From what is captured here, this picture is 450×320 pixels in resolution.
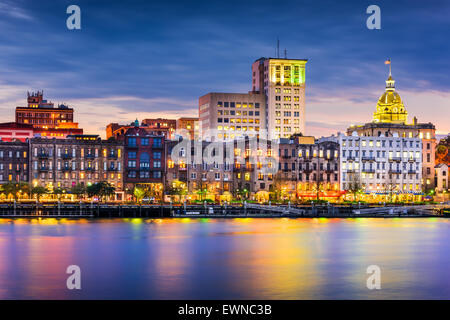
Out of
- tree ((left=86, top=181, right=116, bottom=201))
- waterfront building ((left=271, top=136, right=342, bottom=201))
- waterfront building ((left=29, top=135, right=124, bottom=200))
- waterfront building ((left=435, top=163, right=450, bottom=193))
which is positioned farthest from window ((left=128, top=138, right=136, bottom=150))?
waterfront building ((left=435, top=163, right=450, bottom=193))

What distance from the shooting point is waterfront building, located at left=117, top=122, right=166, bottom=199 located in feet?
506

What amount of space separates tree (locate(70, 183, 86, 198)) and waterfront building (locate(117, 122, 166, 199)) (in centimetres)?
1061

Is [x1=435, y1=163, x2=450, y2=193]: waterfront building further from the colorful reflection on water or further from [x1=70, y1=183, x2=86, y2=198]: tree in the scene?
[x1=70, y1=183, x2=86, y2=198]: tree

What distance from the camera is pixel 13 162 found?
151 metres

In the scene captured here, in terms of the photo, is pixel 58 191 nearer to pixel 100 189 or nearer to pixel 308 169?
pixel 100 189

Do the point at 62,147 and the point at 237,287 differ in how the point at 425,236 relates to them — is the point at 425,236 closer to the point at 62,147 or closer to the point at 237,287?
the point at 237,287

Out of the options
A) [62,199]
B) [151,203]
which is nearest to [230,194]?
[151,203]

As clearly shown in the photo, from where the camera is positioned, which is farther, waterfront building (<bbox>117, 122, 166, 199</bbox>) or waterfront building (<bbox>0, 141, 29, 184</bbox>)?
waterfront building (<bbox>117, 122, 166, 199</bbox>)

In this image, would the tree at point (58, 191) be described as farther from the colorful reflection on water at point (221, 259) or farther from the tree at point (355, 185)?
the tree at point (355, 185)

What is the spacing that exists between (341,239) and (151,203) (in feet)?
193

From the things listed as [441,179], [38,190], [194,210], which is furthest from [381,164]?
[38,190]

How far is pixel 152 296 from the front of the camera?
55688mm

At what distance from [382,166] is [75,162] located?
73457 millimetres

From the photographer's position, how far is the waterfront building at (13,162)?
150250mm
